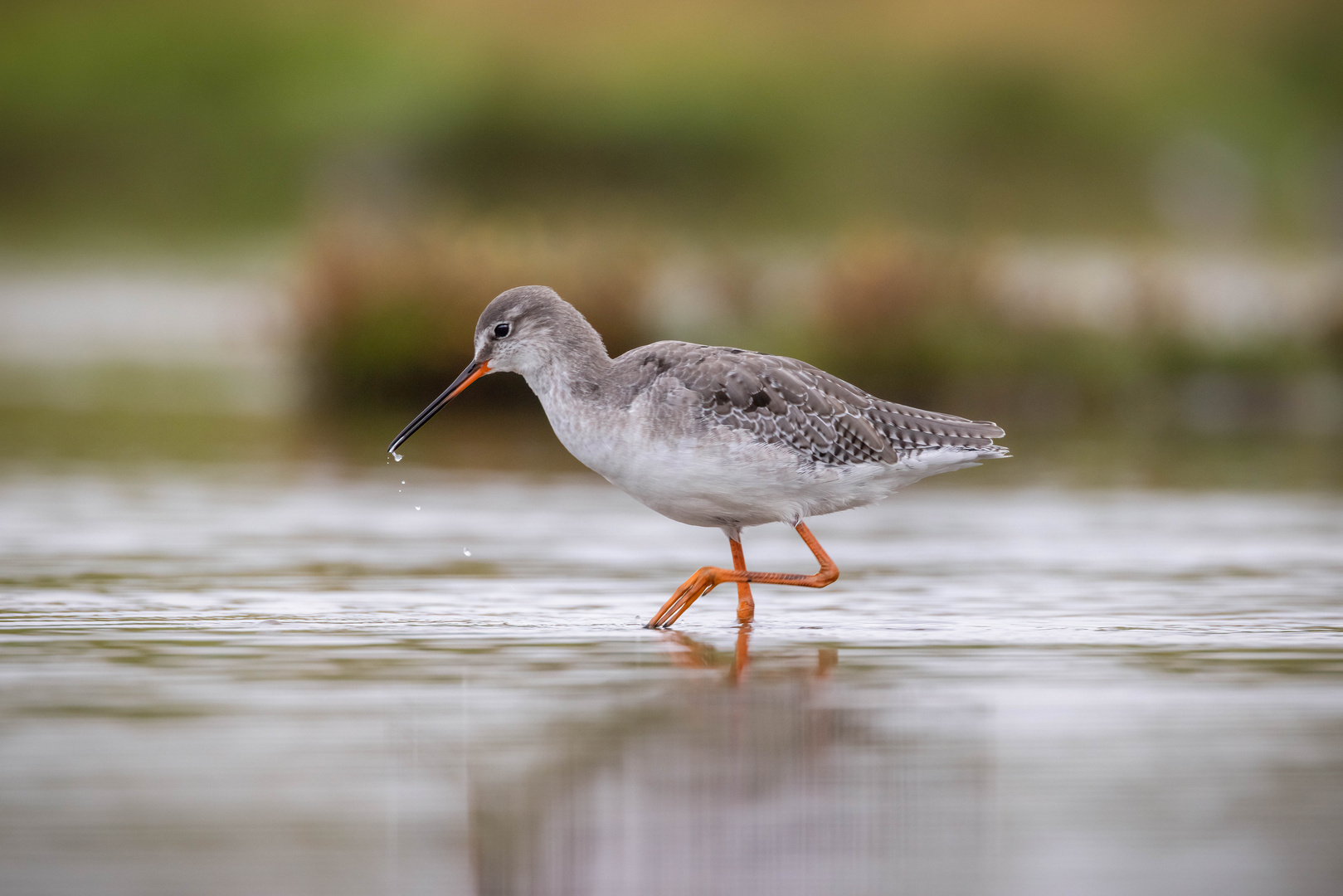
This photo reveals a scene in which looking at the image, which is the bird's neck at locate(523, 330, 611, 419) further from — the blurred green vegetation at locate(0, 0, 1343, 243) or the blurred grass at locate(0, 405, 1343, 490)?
the blurred green vegetation at locate(0, 0, 1343, 243)

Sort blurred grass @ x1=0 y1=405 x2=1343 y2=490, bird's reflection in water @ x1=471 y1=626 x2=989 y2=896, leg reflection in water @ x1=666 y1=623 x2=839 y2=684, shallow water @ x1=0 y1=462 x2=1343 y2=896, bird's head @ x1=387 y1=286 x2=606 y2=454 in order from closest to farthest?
bird's reflection in water @ x1=471 y1=626 x2=989 y2=896 < shallow water @ x1=0 y1=462 x2=1343 y2=896 < leg reflection in water @ x1=666 y1=623 x2=839 y2=684 < bird's head @ x1=387 y1=286 x2=606 y2=454 < blurred grass @ x1=0 y1=405 x2=1343 y2=490

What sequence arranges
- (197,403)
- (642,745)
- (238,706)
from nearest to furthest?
(642,745) → (238,706) → (197,403)

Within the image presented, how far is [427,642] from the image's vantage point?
27.5 feet

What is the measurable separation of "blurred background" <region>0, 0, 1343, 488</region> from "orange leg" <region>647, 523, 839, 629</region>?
21.2 feet

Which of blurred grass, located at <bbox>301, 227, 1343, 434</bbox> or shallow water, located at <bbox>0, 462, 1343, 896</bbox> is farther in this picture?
blurred grass, located at <bbox>301, 227, 1343, 434</bbox>

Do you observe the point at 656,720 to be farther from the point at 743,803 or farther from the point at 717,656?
the point at 717,656

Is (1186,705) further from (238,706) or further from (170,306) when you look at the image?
(170,306)

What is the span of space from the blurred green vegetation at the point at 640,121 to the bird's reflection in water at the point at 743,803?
36.2 metres

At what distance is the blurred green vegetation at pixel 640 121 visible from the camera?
48688mm

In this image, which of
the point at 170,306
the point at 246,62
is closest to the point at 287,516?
the point at 170,306

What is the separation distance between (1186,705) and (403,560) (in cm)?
536

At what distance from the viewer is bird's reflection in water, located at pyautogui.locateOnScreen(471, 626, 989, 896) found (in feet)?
16.9

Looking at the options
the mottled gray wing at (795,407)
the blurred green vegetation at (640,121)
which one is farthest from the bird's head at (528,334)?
the blurred green vegetation at (640,121)

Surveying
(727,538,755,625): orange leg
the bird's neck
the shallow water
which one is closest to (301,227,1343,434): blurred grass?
the shallow water
